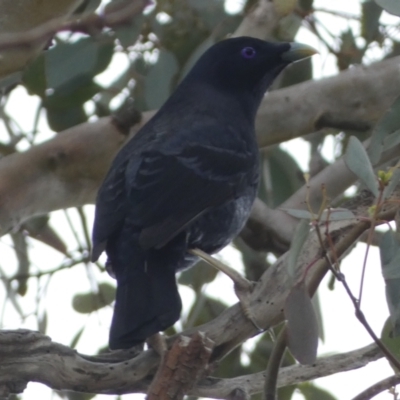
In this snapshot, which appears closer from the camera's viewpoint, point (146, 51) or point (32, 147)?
point (32, 147)

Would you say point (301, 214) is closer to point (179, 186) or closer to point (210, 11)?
point (179, 186)

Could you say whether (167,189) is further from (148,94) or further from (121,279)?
(148,94)

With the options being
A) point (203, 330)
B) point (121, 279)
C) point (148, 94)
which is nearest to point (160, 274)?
point (121, 279)

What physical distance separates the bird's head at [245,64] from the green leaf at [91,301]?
125cm

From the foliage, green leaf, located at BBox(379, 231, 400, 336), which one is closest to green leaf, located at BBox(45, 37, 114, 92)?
the foliage

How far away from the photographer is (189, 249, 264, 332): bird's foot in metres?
3.14

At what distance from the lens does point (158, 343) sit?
309cm

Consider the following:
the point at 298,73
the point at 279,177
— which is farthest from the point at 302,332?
the point at 298,73

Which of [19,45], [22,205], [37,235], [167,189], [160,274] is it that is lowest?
[19,45]

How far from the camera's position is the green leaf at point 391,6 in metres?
2.52

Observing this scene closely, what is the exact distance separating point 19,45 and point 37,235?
333 cm

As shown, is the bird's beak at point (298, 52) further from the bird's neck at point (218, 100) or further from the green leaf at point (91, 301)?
the green leaf at point (91, 301)

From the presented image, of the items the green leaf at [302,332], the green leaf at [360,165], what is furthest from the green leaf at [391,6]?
the green leaf at [302,332]

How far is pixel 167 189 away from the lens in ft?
11.7
